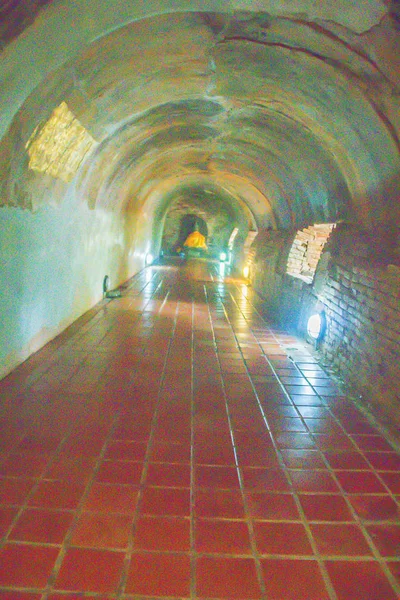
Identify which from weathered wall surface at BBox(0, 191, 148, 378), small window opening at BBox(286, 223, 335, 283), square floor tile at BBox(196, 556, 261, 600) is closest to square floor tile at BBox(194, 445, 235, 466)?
square floor tile at BBox(196, 556, 261, 600)

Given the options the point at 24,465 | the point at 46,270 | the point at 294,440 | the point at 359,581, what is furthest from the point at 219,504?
the point at 46,270

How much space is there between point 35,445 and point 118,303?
5764 millimetres

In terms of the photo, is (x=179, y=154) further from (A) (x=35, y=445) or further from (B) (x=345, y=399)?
(A) (x=35, y=445)

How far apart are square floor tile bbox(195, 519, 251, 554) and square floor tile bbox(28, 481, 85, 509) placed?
761 mm

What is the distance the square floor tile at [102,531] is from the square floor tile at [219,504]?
1.42 ft

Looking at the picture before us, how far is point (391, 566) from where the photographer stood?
2338mm

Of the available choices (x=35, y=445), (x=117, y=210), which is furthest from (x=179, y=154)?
(x=35, y=445)

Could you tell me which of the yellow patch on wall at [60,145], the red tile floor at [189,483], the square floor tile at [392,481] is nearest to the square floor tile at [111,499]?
the red tile floor at [189,483]

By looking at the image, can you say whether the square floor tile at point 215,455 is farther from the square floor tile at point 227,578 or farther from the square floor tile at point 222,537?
the square floor tile at point 227,578

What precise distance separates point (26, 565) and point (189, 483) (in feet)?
3.58

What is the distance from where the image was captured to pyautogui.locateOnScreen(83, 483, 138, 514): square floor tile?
2.67 meters

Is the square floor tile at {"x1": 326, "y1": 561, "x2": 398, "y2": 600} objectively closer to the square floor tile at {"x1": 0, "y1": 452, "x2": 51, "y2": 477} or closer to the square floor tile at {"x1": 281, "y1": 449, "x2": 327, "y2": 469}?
the square floor tile at {"x1": 281, "y1": 449, "x2": 327, "y2": 469}

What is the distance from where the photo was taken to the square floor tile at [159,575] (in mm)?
2111

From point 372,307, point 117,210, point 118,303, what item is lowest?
point 118,303
